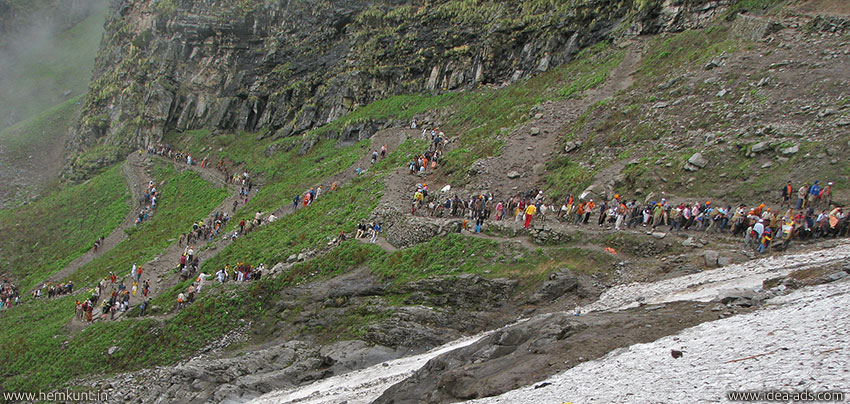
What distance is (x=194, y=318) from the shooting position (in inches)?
983

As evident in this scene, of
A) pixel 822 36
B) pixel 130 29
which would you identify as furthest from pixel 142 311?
pixel 130 29

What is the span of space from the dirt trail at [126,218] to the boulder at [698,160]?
4119 centimetres

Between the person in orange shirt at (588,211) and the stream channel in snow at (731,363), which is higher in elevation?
the stream channel in snow at (731,363)

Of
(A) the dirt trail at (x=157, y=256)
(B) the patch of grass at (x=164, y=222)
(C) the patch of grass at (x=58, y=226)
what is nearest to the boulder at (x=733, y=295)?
(A) the dirt trail at (x=157, y=256)

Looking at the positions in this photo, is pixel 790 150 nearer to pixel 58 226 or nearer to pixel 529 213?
pixel 529 213

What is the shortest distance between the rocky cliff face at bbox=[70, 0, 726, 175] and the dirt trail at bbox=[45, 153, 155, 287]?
8.26 meters

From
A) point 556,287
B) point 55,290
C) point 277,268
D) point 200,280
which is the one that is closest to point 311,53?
point 55,290

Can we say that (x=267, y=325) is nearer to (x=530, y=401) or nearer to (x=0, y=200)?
(x=530, y=401)

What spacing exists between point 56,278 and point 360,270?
27632 millimetres

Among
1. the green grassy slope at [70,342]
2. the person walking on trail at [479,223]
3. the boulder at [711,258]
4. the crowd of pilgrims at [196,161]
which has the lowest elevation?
the green grassy slope at [70,342]

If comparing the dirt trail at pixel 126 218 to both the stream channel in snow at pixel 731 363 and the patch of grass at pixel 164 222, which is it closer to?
the patch of grass at pixel 164 222

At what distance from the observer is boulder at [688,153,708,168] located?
23.9 m

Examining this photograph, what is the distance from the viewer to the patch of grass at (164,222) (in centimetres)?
3675

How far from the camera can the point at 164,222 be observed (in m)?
44.1
